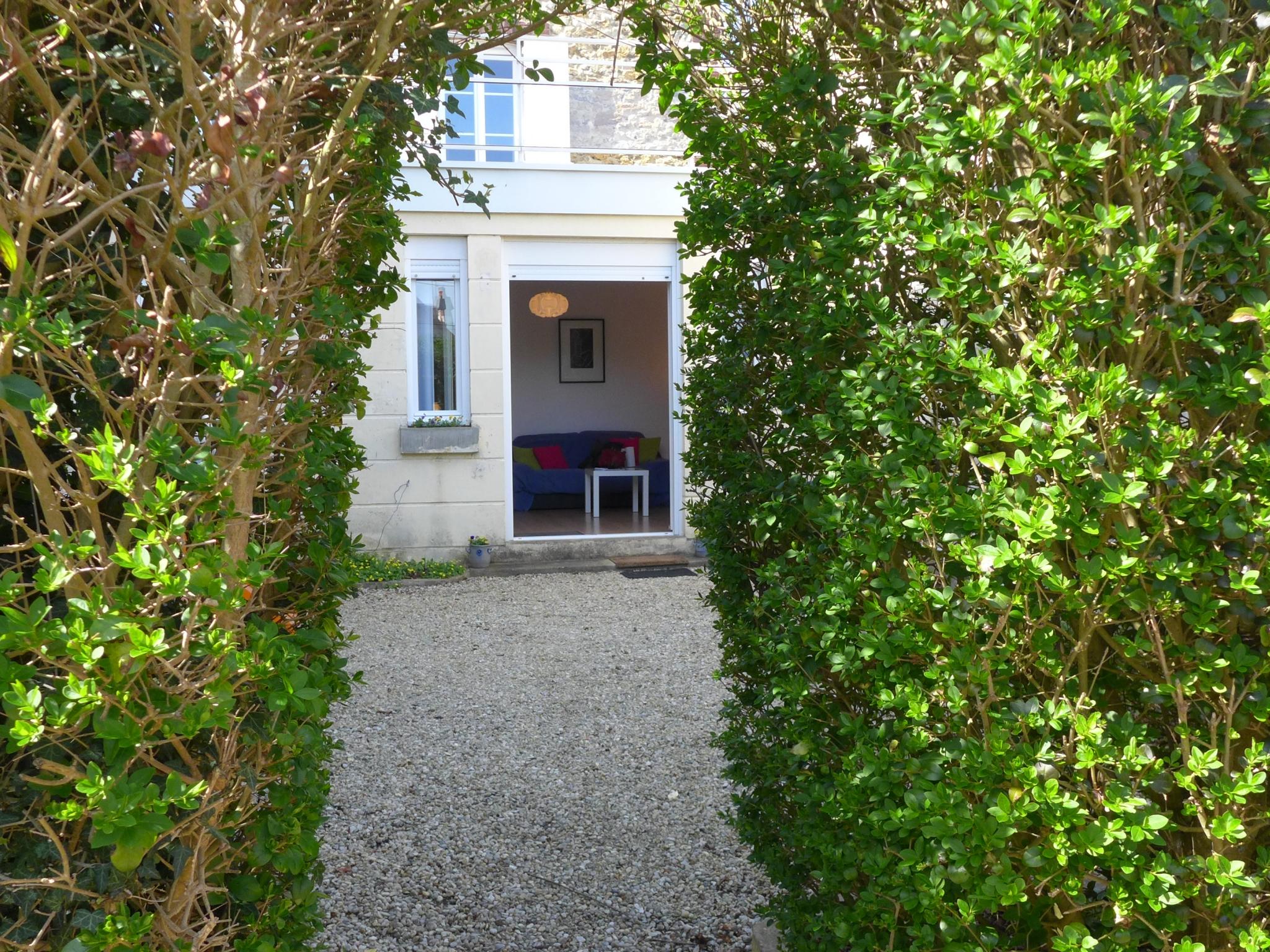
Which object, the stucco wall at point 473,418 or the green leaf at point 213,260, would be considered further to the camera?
the stucco wall at point 473,418

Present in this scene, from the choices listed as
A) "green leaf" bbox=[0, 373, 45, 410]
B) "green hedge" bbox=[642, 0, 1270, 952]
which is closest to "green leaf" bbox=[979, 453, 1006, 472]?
"green hedge" bbox=[642, 0, 1270, 952]

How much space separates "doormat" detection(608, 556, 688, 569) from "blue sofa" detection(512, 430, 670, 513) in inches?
115

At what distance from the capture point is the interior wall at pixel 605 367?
15492 millimetres

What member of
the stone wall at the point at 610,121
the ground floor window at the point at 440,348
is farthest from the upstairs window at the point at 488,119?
the ground floor window at the point at 440,348

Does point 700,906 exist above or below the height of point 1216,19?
below

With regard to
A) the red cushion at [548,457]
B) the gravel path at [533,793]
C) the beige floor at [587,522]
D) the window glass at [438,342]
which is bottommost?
the gravel path at [533,793]

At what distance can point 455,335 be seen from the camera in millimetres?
10305

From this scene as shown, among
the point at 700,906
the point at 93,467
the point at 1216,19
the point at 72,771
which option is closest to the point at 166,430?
the point at 93,467

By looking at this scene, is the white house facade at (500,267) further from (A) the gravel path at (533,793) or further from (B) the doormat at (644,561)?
(A) the gravel path at (533,793)

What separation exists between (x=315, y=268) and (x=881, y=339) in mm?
1127

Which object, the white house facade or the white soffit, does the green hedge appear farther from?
the white soffit

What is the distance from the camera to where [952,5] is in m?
2.04

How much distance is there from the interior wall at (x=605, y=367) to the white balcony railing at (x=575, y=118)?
4807mm

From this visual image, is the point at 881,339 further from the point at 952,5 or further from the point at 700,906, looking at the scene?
the point at 700,906
